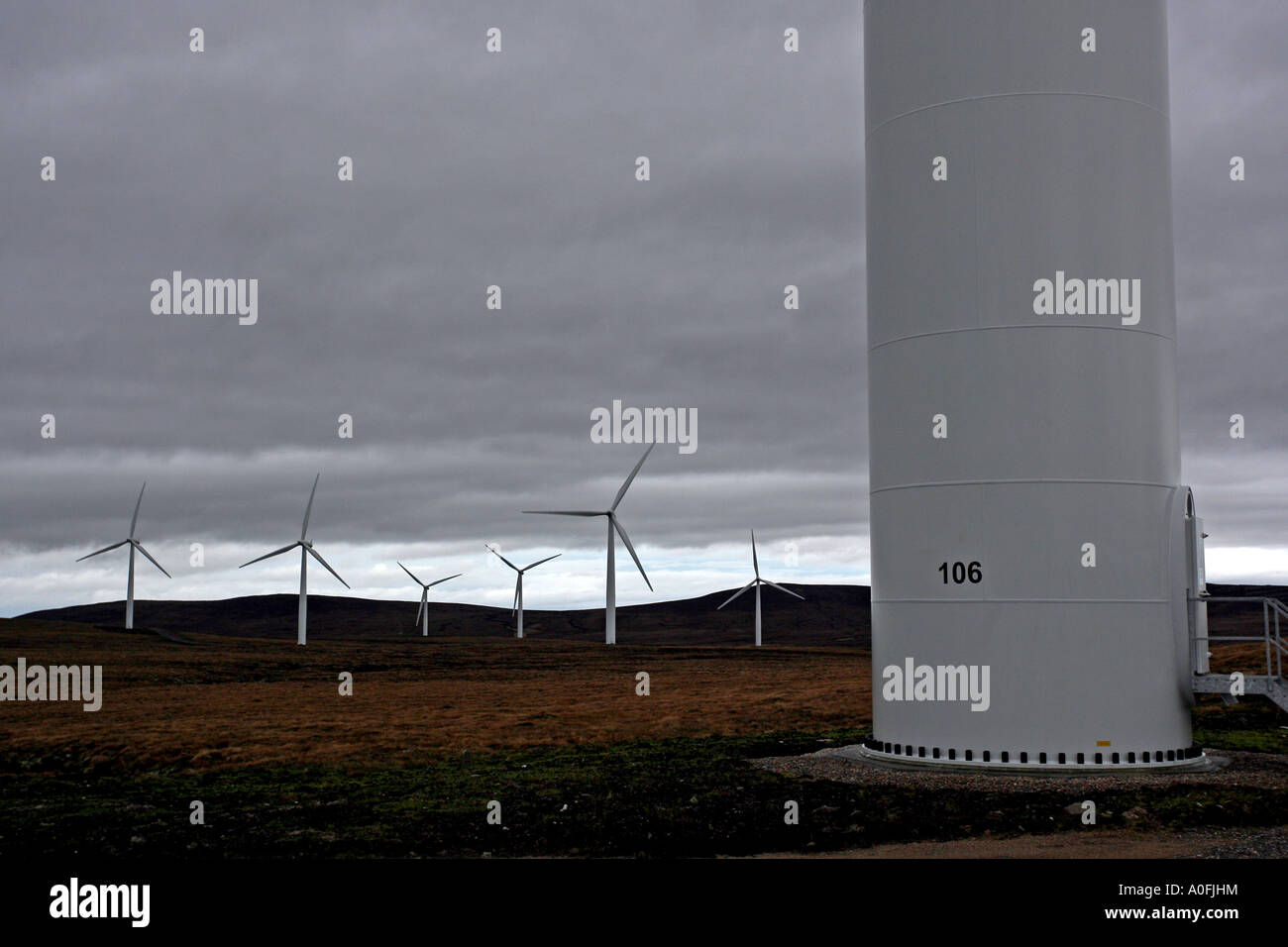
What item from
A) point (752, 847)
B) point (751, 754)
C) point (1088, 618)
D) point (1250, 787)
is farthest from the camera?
point (751, 754)

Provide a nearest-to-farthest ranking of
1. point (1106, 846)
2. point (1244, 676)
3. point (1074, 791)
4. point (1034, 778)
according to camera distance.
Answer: point (1106, 846) < point (1074, 791) < point (1034, 778) < point (1244, 676)

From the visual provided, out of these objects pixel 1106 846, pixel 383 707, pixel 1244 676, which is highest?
pixel 1244 676

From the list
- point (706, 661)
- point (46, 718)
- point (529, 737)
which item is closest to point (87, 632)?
point (706, 661)

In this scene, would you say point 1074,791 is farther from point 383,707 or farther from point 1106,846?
point 383,707

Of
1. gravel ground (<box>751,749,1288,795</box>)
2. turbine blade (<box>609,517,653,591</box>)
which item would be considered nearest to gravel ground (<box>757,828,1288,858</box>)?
gravel ground (<box>751,749,1288,795</box>)

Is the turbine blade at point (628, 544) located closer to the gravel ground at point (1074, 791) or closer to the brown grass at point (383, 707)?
the brown grass at point (383, 707)

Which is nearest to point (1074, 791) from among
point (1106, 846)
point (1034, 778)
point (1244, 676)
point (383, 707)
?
point (1034, 778)

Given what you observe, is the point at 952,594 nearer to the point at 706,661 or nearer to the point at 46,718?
the point at 46,718

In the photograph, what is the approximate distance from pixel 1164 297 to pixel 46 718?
36726 millimetres

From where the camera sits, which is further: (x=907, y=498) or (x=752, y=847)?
(x=907, y=498)

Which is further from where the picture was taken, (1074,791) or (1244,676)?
(1244,676)

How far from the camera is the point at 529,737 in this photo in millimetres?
32219
